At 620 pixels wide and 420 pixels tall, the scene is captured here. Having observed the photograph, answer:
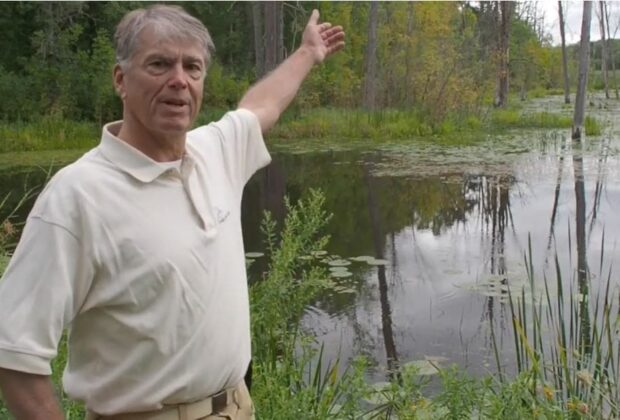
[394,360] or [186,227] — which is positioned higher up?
[186,227]

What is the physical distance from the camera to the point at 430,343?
4.61 meters

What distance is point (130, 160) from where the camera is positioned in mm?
1509


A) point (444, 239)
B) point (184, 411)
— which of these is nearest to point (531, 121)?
point (444, 239)

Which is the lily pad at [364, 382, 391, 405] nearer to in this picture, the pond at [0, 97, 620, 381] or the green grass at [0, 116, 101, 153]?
the pond at [0, 97, 620, 381]

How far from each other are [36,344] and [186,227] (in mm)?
379

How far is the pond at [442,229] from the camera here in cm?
479

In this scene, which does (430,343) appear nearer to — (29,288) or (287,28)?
(29,288)

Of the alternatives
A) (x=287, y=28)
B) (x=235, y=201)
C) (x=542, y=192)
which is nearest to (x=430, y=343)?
(x=235, y=201)

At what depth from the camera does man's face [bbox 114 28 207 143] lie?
158 centimetres

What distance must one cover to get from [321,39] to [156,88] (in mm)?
1108

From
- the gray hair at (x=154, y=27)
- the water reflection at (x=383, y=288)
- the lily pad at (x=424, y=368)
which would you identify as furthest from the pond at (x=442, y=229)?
the gray hair at (x=154, y=27)

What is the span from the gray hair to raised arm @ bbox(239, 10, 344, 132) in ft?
1.95

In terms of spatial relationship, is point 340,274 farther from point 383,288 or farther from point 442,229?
point 442,229

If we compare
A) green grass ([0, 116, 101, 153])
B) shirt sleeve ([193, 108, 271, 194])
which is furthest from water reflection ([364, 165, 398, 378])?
green grass ([0, 116, 101, 153])
